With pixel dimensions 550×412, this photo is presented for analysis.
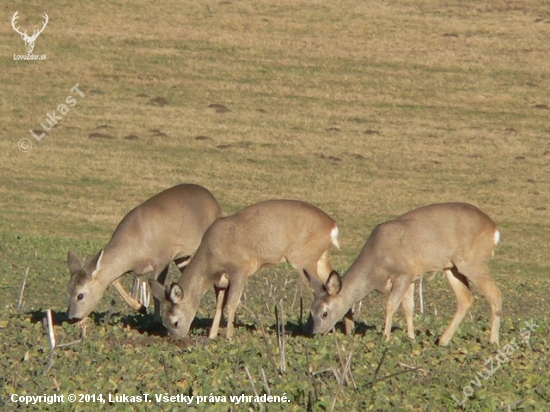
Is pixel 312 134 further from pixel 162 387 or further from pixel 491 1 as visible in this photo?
pixel 162 387

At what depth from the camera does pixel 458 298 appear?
46.0ft

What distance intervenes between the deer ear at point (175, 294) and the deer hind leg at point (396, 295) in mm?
2393

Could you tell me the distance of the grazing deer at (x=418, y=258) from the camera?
13.7 metres

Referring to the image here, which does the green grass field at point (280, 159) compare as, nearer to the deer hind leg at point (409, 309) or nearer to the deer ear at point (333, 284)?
the deer hind leg at point (409, 309)

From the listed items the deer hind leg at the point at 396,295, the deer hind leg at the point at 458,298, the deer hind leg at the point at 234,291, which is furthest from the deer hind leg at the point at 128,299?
the deer hind leg at the point at 458,298

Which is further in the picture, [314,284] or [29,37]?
[29,37]

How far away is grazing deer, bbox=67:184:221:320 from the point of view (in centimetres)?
1412

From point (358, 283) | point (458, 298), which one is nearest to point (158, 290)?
point (358, 283)

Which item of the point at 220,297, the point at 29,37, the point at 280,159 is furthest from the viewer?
the point at 29,37

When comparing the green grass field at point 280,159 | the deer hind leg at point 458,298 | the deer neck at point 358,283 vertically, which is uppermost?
the deer neck at point 358,283

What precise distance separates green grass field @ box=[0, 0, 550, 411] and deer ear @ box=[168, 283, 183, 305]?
473mm

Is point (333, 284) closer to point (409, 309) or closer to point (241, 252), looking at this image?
point (409, 309)

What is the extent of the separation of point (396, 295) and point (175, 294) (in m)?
2.56

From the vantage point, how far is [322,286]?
13531 millimetres
